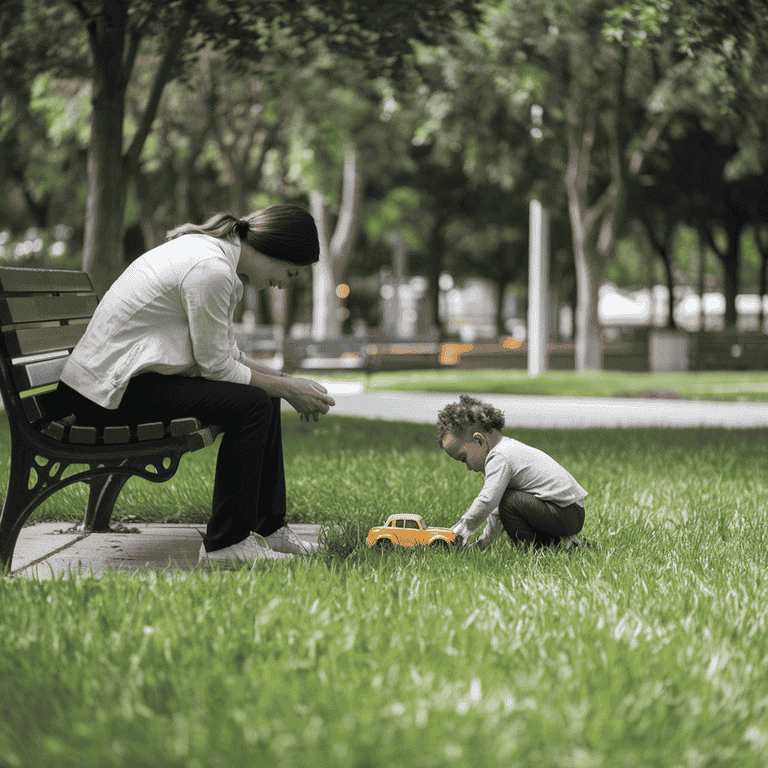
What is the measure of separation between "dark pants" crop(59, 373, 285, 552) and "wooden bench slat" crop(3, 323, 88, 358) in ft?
0.75

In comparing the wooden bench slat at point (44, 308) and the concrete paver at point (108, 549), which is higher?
the wooden bench slat at point (44, 308)

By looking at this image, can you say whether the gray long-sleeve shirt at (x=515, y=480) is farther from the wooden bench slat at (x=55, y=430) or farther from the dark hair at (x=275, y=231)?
the wooden bench slat at (x=55, y=430)

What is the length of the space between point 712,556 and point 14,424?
2697 mm

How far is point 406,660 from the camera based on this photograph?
8.57 feet

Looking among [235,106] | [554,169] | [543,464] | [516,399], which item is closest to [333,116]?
[235,106]

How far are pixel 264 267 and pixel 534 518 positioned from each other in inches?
55.9

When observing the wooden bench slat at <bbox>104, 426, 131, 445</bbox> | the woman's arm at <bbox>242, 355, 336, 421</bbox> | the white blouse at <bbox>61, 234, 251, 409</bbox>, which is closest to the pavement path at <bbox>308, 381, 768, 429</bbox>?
the woman's arm at <bbox>242, 355, 336, 421</bbox>

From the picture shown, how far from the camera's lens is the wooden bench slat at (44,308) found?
364 cm

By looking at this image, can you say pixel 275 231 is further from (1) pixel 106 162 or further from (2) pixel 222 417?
(1) pixel 106 162

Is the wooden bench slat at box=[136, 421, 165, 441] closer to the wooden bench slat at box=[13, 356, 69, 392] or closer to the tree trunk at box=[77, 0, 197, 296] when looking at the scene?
the wooden bench slat at box=[13, 356, 69, 392]

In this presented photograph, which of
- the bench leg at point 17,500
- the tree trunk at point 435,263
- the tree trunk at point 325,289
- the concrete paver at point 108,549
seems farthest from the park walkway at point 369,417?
the tree trunk at point 435,263

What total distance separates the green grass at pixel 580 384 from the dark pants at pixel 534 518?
11430mm

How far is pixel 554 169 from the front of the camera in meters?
20.1

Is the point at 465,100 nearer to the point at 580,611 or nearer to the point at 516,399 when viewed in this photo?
the point at 516,399
